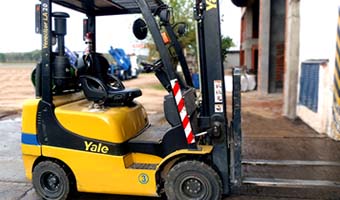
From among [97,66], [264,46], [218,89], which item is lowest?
[218,89]

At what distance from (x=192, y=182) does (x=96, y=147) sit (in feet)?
3.66

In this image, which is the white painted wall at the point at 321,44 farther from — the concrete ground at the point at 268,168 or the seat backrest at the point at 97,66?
the seat backrest at the point at 97,66

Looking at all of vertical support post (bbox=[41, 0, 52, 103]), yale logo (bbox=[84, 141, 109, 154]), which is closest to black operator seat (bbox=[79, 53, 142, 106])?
vertical support post (bbox=[41, 0, 52, 103])

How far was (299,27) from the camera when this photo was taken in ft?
32.8

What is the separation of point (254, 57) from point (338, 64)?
1532cm

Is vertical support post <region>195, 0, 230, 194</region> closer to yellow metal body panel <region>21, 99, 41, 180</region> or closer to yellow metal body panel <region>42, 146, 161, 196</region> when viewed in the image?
yellow metal body panel <region>42, 146, 161, 196</region>

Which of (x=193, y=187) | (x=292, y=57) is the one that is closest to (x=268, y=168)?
(x=193, y=187)

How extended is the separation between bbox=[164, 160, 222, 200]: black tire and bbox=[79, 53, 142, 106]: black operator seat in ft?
3.62

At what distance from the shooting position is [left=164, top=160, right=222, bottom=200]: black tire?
3.79 meters

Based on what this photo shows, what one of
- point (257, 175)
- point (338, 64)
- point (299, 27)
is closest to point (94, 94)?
point (257, 175)

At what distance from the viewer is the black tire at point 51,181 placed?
415 cm

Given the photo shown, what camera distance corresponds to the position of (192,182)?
3.86m

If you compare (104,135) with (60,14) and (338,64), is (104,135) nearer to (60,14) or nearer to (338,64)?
(60,14)

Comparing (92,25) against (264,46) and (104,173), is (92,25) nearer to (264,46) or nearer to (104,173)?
(104,173)
